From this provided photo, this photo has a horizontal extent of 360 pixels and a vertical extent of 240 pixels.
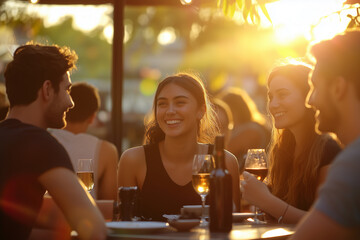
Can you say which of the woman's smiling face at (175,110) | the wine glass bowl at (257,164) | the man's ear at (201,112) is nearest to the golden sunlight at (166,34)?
the man's ear at (201,112)

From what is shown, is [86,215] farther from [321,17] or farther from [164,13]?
[164,13]

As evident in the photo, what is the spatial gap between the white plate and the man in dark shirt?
0.16 meters

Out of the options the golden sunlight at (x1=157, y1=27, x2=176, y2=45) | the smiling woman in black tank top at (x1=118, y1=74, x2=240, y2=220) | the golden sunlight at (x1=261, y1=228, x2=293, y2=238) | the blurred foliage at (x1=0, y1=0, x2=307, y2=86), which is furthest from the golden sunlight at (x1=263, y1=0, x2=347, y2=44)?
the golden sunlight at (x1=157, y1=27, x2=176, y2=45)

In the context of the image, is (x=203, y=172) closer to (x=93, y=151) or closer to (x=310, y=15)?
(x=310, y=15)

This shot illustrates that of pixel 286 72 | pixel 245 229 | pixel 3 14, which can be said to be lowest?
pixel 245 229

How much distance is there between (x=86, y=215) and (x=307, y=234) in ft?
2.97

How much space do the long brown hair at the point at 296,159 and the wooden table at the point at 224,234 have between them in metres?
0.55

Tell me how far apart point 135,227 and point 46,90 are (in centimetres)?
78

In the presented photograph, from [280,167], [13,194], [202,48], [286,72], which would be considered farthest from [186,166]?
[202,48]

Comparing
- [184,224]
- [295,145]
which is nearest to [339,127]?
[184,224]

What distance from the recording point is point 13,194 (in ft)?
8.50

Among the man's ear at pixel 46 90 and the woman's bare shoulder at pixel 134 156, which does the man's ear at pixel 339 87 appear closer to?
the man's ear at pixel 46 90

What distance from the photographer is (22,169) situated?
253cm

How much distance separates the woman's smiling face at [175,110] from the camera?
13.4ft
